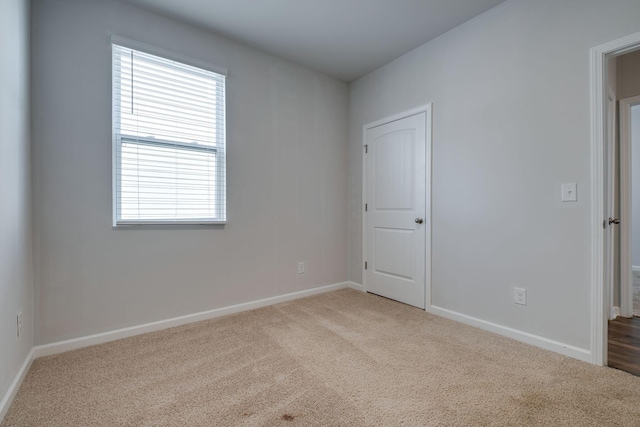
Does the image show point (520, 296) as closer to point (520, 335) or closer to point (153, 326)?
point (520, 335)

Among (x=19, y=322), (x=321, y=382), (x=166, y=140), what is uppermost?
(x=166, y=140)

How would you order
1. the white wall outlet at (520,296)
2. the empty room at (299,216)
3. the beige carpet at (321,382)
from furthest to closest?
the white wall outlet at (520,296), the empty room at (299,216), the beige carpet at (321,382)

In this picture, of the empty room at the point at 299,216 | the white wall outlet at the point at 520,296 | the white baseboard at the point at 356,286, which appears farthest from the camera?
the white baseboard at the point at 356,286

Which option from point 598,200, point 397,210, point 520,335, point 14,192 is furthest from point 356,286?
point 14,192

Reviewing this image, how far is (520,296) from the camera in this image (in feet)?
7.46

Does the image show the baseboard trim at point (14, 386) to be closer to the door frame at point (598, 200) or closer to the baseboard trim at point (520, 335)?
the baseboard trim at point (520, 335)

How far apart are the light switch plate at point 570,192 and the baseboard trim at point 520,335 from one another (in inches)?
39.2

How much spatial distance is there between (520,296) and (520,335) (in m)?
0.29

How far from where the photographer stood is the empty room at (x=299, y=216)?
5.34ft

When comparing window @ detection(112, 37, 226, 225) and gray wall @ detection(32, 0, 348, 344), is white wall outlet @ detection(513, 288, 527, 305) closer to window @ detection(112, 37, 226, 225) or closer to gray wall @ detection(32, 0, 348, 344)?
gray wall @ detection(32, 0, 348, 344)

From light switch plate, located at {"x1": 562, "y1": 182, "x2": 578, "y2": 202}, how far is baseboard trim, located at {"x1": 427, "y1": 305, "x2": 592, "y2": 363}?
1.00m

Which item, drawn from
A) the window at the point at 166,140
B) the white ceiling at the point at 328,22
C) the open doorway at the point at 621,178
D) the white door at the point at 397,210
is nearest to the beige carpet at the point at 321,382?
the white door at the point at 397,210

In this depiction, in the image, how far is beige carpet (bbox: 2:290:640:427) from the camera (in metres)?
1.43

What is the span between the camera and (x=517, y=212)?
7.51 feet
